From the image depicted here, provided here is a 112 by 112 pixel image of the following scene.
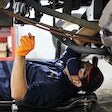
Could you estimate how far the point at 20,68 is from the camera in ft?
5.20

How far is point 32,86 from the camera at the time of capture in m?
1.65

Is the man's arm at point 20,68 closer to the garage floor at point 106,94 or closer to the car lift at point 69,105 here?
the car lift at point 69,105

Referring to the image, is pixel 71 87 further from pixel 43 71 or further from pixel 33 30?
pixel 33 30

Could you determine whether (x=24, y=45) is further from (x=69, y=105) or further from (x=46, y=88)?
(x=69, y=105)

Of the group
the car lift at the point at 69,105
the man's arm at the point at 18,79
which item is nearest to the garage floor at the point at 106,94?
the car lift at the point at 69,105

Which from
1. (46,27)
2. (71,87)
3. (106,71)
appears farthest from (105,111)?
(106,71)

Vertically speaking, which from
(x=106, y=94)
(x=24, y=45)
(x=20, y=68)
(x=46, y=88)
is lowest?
(x=106, y=94)

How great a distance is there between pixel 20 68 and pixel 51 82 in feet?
0.73

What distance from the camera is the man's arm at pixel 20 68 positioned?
1.54 m

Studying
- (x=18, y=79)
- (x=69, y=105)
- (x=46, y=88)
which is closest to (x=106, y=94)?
(x=69, y=105)

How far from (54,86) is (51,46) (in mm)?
1804

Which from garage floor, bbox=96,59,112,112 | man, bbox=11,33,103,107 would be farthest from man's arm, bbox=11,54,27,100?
garage floor, bbox=96,59,112,112

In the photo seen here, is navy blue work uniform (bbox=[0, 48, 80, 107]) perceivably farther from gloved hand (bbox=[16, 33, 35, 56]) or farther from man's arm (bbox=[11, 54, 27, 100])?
gloved hand (bbox=[16, 33, 35, 56])

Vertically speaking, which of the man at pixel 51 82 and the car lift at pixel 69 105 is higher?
the man at pixel 51 82
